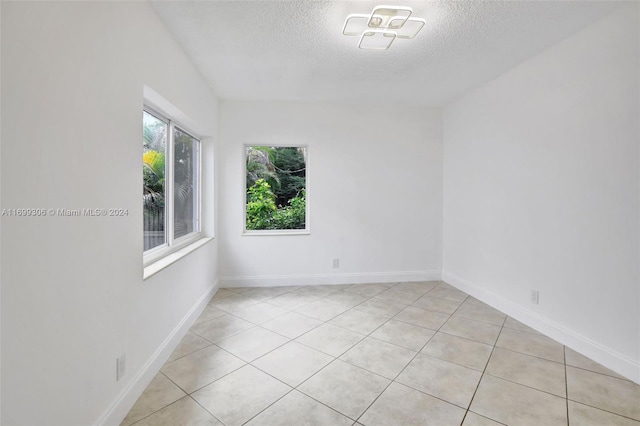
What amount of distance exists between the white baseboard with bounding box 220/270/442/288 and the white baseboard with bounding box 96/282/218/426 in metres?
1.13

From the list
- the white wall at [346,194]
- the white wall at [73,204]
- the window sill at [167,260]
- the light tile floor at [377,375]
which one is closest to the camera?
the white wall at [73,204]

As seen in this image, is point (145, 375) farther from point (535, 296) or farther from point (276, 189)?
point (535, 296)

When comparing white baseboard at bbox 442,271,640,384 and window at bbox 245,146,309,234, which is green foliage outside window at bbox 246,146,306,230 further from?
white baseboard at bbox 442,271,640,384

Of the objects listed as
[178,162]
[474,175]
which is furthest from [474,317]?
[178,162]

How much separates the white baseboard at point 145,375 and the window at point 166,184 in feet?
2.14

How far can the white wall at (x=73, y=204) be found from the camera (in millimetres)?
1042

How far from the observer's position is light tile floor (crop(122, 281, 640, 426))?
1.72 meters

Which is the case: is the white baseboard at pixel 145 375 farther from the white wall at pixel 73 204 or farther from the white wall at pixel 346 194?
the white wall at pixel 346 194

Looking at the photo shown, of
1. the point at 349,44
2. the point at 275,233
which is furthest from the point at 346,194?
the point at 349,44

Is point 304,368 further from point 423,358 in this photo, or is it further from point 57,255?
point 57,255

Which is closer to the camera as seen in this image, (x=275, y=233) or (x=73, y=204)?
(x=73, y=204)

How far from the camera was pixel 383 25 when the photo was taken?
2.28 m

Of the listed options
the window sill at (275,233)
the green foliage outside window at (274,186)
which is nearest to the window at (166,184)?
the window sill at (275,233)

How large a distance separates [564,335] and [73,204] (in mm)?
3466
